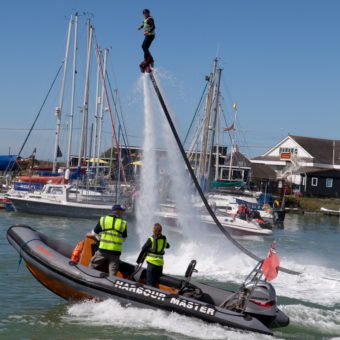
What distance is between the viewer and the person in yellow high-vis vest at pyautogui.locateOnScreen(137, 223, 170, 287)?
37.3ft

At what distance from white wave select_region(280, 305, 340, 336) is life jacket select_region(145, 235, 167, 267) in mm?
2812

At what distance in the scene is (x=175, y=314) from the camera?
35.5 feet

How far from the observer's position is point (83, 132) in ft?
126

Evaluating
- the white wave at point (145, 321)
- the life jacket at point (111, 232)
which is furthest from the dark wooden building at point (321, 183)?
the white wave at point (145, 321)

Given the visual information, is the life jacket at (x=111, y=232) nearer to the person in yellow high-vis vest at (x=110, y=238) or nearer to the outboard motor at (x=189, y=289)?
the person in yellow high-vis vest at (x=110, y=238)

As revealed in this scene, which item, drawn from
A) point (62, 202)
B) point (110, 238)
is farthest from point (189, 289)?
point (62, 202)

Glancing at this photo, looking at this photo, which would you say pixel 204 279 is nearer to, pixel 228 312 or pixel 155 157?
pixel 155 157

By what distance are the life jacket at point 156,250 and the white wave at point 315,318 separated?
281 cm

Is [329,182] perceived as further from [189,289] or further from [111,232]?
[111,232]

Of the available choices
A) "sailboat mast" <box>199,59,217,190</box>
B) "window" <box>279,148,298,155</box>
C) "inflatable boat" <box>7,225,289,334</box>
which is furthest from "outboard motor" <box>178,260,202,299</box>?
"window" <box>279,148,298,155</box>

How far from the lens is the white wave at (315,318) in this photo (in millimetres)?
11516

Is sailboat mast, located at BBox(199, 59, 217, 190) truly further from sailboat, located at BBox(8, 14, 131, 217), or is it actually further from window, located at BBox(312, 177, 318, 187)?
window, located at BBox(312, 177, 318, 187)

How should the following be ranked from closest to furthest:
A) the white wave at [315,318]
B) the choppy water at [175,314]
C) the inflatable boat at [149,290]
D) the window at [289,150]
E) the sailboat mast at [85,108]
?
the inflatable boat at [149,290] → the choppy water at [175,314] → the white wave at [315,318] → the sailboat mast at [85,108] → the window at [289,150]

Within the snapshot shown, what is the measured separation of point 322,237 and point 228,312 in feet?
79.4
